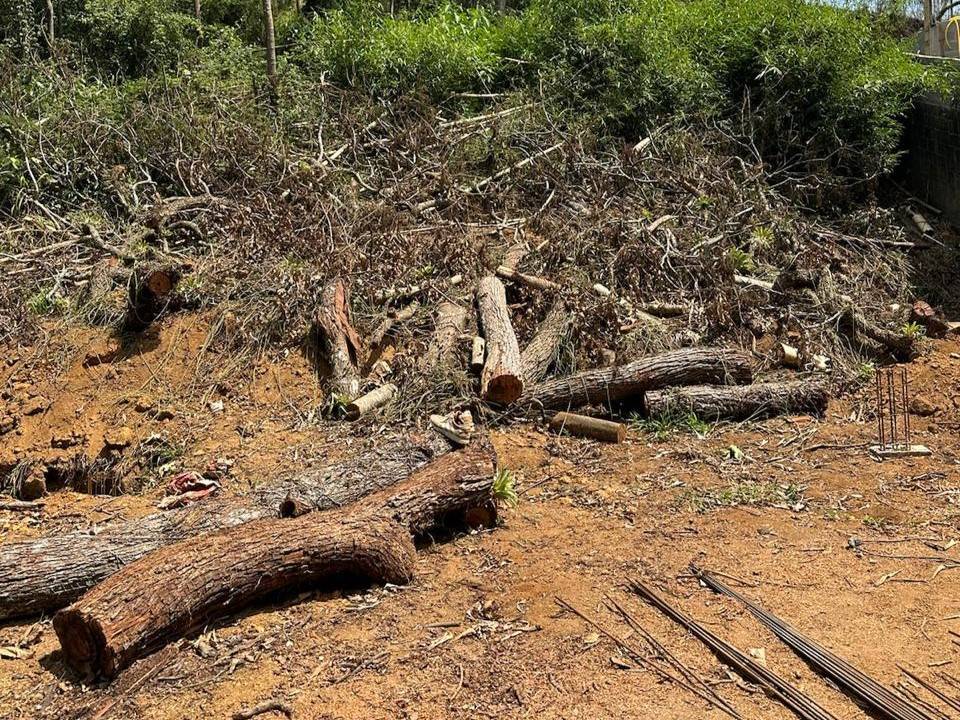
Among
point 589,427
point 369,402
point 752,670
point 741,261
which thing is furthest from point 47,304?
point 752,670

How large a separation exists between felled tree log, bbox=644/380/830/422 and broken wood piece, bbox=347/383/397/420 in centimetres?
183

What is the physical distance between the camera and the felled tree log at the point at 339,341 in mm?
6758

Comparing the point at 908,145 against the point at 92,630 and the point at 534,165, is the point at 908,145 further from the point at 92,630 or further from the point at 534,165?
the point at 92,630

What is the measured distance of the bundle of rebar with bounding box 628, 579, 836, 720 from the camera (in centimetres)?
359

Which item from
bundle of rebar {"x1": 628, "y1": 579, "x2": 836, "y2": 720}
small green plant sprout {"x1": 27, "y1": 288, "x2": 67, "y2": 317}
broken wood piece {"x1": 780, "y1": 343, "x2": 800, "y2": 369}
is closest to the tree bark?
broken wood piece {"x1": 780, "y1": 343, "x2": 800, "y2": 369}

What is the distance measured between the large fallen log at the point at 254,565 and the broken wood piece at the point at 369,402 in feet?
4.65

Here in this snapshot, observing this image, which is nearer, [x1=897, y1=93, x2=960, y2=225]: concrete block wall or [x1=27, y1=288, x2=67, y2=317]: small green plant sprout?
[x1=27, y1=288, x2=67, y2=317]: small green plant sprout

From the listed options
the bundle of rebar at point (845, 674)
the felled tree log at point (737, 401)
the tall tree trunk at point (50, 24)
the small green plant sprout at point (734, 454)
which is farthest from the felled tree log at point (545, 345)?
the tall tree trunk at point (50, 24)

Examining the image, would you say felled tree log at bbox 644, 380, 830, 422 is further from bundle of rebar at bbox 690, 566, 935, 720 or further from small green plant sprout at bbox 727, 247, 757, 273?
bundle of rebar at bbox 690, 566, 935, 720

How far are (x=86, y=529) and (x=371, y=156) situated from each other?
6169 mm

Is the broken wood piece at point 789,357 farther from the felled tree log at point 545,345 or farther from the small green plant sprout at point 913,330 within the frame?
the felled tree log at point 545,345

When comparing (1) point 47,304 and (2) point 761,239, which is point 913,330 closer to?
(2) point 761,239

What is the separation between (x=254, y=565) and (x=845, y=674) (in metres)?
2.60

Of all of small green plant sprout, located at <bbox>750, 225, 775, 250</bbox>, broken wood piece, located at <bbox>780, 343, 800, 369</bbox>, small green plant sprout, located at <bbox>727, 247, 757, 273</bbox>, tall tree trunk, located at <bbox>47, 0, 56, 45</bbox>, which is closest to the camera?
broken wood piece, located at <bbox>780, 343, 800, 369</bbox>
